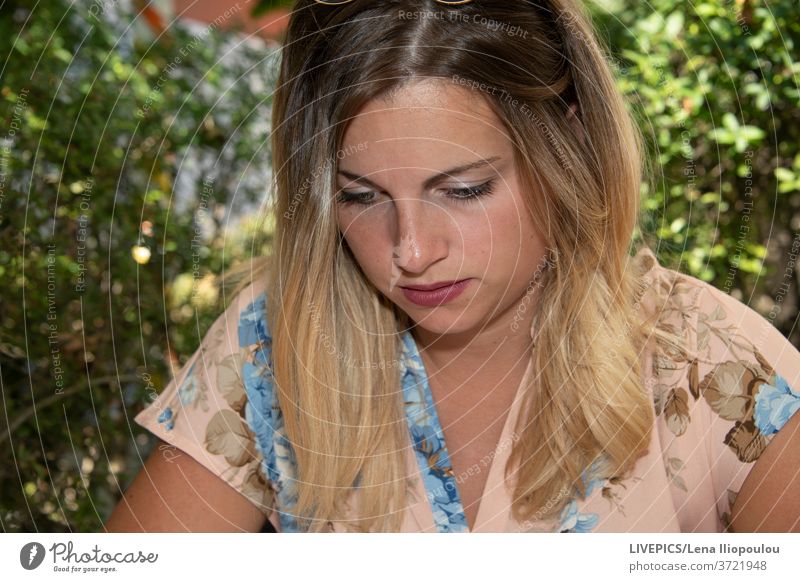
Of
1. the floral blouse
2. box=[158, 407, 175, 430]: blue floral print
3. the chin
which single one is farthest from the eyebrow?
box=[158, 407, 175, 430]: blue floral print

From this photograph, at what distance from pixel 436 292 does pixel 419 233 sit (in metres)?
0.06

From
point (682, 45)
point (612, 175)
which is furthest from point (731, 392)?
point (682, 45)

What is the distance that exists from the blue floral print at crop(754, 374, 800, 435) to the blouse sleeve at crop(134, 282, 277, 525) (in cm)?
44

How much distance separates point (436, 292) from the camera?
0.73 metres

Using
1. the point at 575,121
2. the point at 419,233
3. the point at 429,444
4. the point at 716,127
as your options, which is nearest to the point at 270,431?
the point at 429,444

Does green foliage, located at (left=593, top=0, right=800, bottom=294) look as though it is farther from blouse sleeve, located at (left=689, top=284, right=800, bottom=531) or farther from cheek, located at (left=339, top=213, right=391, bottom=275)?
cheek, located at (left=339, top=213, right=391, bottom=275)

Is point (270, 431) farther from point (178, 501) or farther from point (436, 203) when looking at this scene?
point (436, 203)

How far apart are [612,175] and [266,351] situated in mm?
363

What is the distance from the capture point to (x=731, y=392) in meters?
0.75

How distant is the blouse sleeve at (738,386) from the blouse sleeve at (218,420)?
408mm

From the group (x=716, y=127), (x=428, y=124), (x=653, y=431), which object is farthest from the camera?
(x=716, y=127)

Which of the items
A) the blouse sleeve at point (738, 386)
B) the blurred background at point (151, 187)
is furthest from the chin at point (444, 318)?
the blurred background at point (151, 187)

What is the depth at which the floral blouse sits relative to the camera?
0.75 metres

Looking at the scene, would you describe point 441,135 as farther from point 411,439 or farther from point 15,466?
point 15,466
